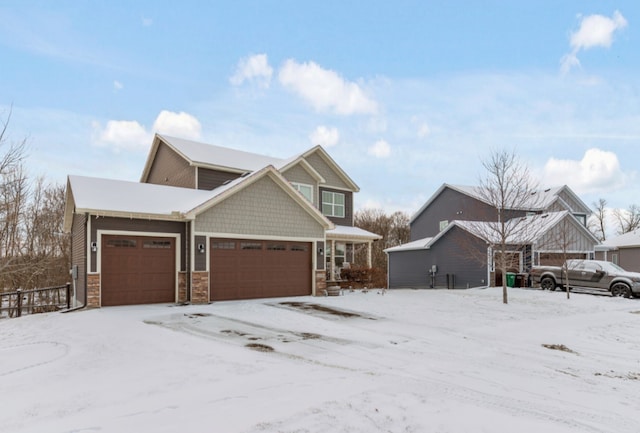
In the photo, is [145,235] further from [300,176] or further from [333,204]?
[333,204]

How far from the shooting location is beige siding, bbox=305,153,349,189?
941 inches

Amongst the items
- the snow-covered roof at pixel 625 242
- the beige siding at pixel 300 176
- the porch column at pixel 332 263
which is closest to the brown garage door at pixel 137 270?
the beige siding at pixel 300 176

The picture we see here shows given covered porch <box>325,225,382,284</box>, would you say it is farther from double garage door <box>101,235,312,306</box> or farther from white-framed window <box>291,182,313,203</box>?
double garage door <box>101,235,312,306</box>

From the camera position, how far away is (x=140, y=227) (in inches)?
561

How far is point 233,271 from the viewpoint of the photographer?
15773mm

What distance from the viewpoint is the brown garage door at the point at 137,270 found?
13.7 m

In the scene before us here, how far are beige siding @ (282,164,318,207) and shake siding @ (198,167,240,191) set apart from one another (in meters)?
3.17

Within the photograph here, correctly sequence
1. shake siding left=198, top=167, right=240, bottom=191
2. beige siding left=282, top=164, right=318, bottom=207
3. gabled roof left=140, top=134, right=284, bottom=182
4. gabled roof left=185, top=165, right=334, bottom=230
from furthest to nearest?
beige siding left=282, top=164, right=318, bottom=207 → gabled roof left=140, top=134, right=284, bottom=182 → shake siding left=198, top=167, right=240, bottom=191 → gabled roof left=185, top=165, right=334, bottom=230

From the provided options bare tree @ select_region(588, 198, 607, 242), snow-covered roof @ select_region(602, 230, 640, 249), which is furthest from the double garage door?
bare tree @ select_region(588, 198, 607, 242)

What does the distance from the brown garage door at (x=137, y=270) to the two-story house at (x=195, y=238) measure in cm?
3

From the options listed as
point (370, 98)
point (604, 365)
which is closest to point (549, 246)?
point (370, 98)

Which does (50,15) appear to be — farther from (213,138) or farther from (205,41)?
(213,138)

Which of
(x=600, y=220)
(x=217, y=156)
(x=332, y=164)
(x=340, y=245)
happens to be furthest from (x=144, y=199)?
(x=600, y=220)

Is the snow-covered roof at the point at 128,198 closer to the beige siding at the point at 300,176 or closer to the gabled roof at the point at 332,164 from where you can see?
the beige siding at the point at 300,176
